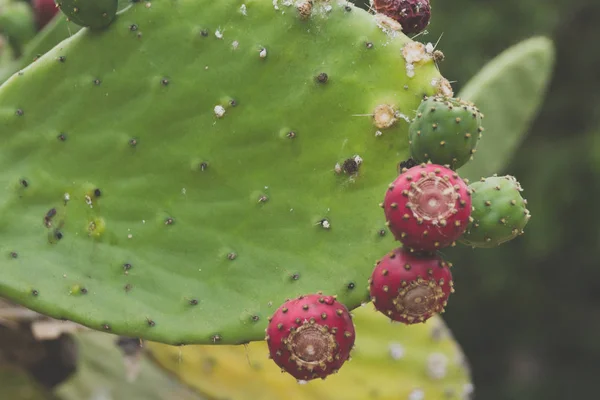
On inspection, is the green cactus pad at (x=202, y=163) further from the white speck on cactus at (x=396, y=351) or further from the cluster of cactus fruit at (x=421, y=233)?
the white speck on cactus at (x=396, y=351)

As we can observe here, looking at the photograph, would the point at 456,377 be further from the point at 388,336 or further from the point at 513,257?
the point at 513,257

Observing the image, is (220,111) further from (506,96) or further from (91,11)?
(506,96)

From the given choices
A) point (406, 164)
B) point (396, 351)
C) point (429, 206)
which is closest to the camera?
point (429, 206)

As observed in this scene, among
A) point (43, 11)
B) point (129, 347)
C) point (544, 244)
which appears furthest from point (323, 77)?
point (544, 244)

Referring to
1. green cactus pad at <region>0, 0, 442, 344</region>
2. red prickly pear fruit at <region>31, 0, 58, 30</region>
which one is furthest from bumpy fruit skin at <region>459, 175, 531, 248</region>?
red prickly pear fruit at <region>31, 0, 58, 30</region>

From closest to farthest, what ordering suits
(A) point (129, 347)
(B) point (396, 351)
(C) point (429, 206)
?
(C) point (429, 206)
(A) point (129, 347)
(B) point (396, 351)

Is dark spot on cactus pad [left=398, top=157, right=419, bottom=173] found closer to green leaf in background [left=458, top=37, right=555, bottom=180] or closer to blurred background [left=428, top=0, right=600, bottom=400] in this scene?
green leaf in background [left=458, top=37, right=555, bottom=180]

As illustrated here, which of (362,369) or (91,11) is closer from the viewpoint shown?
(91,11)
